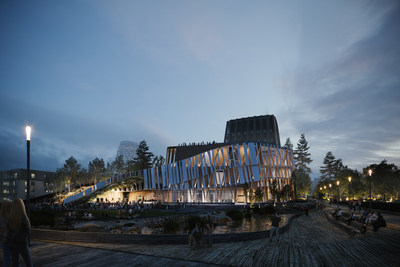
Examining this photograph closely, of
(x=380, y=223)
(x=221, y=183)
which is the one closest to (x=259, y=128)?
(x=221, y=183)

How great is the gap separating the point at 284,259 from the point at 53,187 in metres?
133

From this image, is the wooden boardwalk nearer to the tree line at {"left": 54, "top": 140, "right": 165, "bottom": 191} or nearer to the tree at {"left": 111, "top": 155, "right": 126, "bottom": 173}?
the tree line at {"left": 54, "top": 140, "right": 165, "bottom": 191}

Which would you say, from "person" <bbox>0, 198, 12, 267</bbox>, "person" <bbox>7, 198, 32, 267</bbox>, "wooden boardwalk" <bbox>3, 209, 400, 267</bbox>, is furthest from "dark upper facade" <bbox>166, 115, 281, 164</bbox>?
"person" <bbox>0, 198, 12, 267</bbox>

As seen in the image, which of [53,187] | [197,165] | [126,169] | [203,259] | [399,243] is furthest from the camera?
[126,169]

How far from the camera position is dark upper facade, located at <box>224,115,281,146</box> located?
101 meters

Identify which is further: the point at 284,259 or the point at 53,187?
the point at 53,187

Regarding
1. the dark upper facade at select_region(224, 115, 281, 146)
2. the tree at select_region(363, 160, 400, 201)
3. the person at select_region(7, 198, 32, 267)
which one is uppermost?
the dark upper facade at select_region(224, 115, 281, 146)

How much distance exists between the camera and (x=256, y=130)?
105m

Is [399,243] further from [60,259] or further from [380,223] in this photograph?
[60,259]

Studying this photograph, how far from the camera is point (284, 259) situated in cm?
880

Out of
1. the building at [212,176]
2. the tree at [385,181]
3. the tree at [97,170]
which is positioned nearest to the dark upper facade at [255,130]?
the building at [212,176]

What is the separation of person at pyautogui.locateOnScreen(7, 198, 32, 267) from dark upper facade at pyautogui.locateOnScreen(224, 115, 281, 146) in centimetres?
9738

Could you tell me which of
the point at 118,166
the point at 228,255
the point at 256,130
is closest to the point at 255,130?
the point at 256,130

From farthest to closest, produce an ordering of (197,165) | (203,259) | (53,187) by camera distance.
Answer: (53,187)
(197,165)
(203,259)
